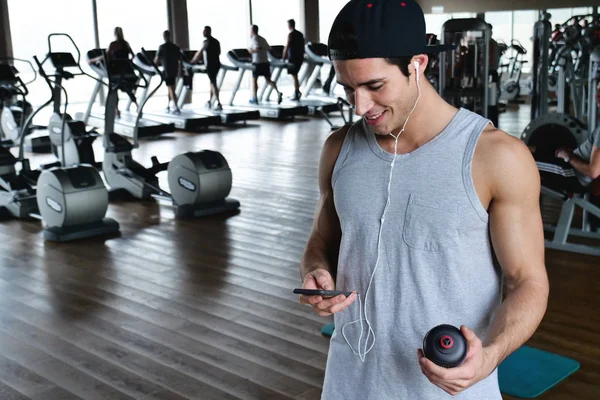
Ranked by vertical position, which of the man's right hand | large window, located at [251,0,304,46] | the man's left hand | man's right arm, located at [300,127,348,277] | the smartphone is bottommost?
the man's left hand

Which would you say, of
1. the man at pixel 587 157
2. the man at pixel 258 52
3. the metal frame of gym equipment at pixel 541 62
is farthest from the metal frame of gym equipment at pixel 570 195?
the man at pixel 258 52

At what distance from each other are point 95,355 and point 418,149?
8.04 ft

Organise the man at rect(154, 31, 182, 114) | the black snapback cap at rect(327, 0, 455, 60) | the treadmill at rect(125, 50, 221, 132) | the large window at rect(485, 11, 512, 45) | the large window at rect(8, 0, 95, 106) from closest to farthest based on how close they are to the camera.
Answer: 1. the black snapback cap at rect(327, 0, 455, 60)
2. the man at rect(154, 31, 182, 114)
3. the treadmill at rect(125, 50, 221, 132)
4. the large window at rect(8, 0, 95, 106)
5. the large window at rect(485, 11, 512, 45)

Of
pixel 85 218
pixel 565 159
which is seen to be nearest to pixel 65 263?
pixel 85 218

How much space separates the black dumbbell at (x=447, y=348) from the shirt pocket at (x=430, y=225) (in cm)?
19

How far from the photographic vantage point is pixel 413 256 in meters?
1.19

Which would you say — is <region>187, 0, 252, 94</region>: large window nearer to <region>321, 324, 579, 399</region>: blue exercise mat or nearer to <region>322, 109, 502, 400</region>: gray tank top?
<region>321, 324, 579, 399</region>: blue exercise mat

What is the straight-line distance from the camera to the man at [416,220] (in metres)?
1.15

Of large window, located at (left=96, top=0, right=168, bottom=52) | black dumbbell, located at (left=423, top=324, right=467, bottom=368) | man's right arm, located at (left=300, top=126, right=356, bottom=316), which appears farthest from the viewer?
large window, located at (left=96, top=0, right=168, bottom=52)

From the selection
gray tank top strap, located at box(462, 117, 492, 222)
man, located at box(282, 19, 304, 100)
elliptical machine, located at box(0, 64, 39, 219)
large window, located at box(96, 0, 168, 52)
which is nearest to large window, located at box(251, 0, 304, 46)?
large window, located at box(96, 0, 168, 52)

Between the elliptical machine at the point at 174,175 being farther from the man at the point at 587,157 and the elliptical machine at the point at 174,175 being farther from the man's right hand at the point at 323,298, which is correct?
the man's right hand at the point at 323,298

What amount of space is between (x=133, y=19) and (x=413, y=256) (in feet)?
40.7

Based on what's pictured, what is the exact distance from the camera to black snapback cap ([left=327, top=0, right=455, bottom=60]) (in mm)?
1134

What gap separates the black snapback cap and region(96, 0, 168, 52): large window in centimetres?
1101
